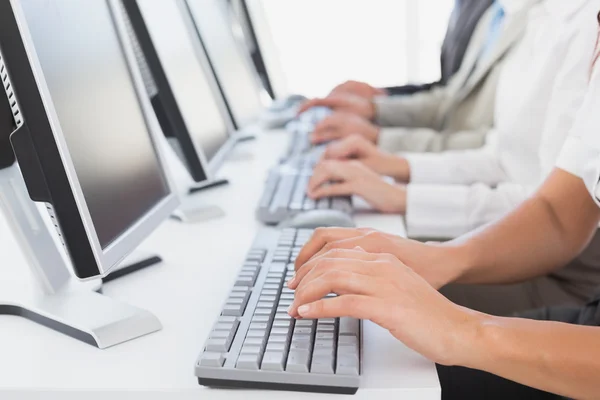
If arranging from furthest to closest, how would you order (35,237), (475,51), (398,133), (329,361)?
(475,51)
(398,133)
(35,237)
(329,361)

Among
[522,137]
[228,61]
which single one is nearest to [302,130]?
[228,61]

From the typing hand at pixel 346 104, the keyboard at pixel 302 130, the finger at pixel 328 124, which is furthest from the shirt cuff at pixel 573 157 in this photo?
the typing hand at pixel 346 104

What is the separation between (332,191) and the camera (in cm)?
112

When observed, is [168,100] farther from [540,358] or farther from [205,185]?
[540,358]

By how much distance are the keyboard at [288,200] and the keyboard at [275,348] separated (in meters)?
0.32

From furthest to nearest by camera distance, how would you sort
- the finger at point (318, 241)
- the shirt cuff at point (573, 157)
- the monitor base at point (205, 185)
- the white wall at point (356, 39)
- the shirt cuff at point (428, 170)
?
1. the white wall at point (356, 39)
2. the shirt cuff at point (428, 170)
3. the monitor base at point (205, 185)
4. the shirt cuff at point (573, 157)
5. the finger at point (318, 241)

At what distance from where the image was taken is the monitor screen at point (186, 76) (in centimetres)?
114

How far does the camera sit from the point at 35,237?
2.61 feet

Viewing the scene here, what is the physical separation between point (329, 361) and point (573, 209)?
0.50 metres

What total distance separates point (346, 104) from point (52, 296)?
1354 mm

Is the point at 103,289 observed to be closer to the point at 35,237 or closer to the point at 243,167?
the point at 35,237

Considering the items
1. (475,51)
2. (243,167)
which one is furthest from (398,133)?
(243,167)

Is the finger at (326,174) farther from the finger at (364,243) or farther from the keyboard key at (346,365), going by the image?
the keyboard key at (346,365)

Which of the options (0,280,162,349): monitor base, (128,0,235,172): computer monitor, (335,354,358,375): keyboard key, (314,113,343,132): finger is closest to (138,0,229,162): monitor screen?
(128,0,235,172): computer monitor
